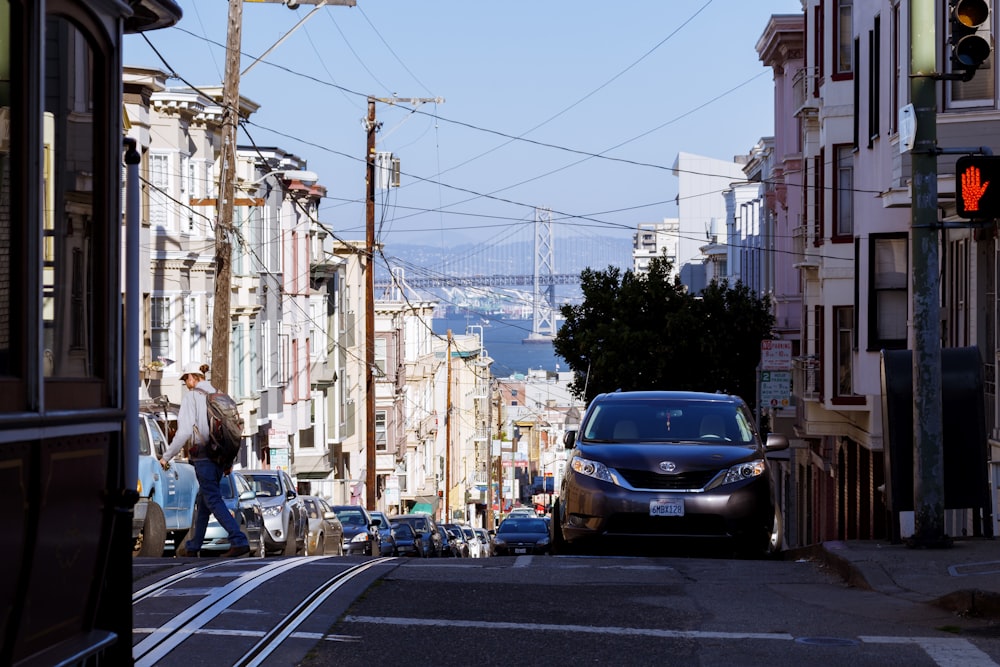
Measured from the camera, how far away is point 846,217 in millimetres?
32094

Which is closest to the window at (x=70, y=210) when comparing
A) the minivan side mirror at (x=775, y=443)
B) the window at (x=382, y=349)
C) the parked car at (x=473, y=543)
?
the minivan side mirror at (x=775, y=443)

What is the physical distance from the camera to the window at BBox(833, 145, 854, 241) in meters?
31.4

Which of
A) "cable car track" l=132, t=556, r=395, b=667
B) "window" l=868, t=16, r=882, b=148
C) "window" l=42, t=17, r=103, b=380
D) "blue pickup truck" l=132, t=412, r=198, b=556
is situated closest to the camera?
"window" l=42, t=17, r=103, b=380

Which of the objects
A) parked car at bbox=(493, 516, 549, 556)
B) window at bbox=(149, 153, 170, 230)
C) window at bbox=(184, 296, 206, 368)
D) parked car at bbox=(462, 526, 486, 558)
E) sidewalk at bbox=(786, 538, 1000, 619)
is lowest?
parked car at bbox=(462, 526, 486, 558)

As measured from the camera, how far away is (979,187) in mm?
11961

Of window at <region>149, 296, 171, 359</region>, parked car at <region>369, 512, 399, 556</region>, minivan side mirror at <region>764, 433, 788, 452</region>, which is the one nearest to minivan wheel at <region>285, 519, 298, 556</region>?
parked car at <region>369, 512, 399, 556</region>

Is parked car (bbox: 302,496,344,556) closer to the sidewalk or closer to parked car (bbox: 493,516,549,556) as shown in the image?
parked car (bbox: 493,516,549,556)

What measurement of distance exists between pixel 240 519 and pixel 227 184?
368 inches

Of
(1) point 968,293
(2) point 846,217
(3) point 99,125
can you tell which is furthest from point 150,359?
(3) point 99,125

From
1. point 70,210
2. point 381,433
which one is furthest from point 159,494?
point 381,433

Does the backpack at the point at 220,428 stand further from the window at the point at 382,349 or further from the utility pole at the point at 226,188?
the window at the point at 382,349

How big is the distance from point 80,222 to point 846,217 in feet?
92.2

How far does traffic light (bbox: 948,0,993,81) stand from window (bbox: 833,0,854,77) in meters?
17.8

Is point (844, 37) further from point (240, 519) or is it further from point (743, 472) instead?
point (743, 472)
